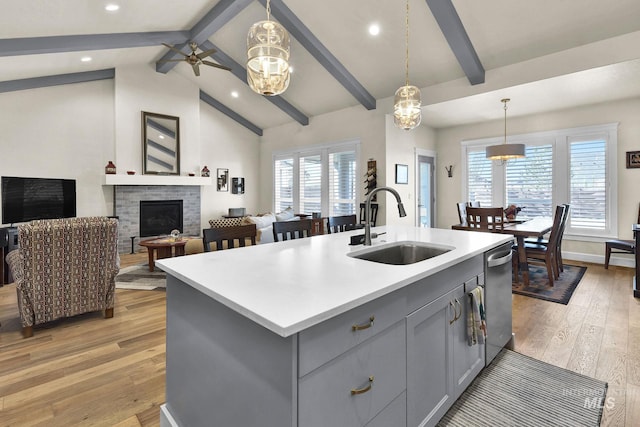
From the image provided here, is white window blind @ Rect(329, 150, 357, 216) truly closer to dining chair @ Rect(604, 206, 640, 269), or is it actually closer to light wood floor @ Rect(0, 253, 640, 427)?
light wood floor @ Rect(0, 253, 640, 427)

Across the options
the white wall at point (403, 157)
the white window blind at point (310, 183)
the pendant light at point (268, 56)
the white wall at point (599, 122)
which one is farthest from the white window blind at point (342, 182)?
the pendant light at point (268, 56)

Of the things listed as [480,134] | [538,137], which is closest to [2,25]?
[480,134]

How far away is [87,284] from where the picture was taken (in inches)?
117

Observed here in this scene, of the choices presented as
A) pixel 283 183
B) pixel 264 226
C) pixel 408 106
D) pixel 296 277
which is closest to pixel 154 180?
pixel 283 183

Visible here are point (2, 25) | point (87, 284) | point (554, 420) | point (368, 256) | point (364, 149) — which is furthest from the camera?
point (364, 149)

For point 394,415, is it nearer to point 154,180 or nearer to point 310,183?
point 310,183

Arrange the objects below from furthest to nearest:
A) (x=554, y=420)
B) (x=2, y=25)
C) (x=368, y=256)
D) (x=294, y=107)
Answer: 1. (x=294, y=107)
2. (x=2, y=25)
3. (x=368, y=256)
4. (x=554, y=420)

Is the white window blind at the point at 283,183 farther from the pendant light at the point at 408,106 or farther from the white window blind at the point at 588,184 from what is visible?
the white window blind at the point at 588,184

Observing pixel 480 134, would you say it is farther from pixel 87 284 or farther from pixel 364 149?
pixel 87 284

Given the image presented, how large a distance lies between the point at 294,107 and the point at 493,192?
4625mm

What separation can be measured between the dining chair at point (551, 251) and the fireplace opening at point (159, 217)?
6.71 m

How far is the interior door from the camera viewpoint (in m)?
6.83

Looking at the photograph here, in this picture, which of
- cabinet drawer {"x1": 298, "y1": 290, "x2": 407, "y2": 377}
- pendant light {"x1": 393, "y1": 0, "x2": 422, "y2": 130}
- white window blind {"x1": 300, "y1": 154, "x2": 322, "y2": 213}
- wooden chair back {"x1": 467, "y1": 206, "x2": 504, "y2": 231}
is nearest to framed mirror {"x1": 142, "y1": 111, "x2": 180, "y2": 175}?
white window blind {"x1": 300, "y1": 154, "x2": 322, "y2": 213}

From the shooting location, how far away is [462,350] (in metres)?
1.78
